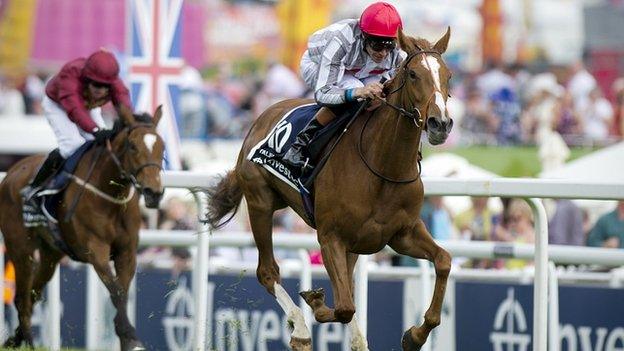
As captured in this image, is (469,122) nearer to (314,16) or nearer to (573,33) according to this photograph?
(314,16)

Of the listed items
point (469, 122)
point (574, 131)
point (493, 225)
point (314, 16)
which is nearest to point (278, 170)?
point (493, 225)

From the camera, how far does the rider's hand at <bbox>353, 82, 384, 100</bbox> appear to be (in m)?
6.69

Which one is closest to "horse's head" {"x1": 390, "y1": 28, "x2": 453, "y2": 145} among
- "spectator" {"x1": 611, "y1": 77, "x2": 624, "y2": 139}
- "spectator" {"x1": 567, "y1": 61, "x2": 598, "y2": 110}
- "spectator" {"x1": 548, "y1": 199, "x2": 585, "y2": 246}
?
"spectator" {"x1": 548, "y1": 199, "x2": 585, "y2": 246}

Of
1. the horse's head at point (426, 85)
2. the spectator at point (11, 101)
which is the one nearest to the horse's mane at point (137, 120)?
the horse's head at point (426, 85)

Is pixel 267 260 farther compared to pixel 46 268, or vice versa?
pixel 46 268

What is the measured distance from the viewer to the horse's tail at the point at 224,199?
7.81 m

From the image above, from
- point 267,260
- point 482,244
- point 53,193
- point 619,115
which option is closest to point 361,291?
point 267,260

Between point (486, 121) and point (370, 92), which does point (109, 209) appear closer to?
point (370, 92)

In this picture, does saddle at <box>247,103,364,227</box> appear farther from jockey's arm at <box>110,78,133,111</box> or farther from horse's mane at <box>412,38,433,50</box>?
jockey's arm at <box>110,78,133,111</box>

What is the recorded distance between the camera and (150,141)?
8781mm

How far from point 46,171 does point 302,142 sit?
8.92ft

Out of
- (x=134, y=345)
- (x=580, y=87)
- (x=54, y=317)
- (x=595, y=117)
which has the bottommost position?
(x=134, y=345)

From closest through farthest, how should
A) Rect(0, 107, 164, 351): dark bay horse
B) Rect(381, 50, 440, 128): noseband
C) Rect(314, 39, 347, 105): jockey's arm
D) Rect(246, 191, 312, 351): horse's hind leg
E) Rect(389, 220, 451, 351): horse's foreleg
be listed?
Rect(381, 50, 440, 128): noseband → Rect(389, 220, 451, 351): horse's foreleg → Rect(314, 39, 347, 105): jockey's arm → Rect(246, 191, 312, 351): horse's hind leg → Rect(0, 107, 164, 351): dark bay horse

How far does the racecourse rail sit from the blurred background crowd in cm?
128
